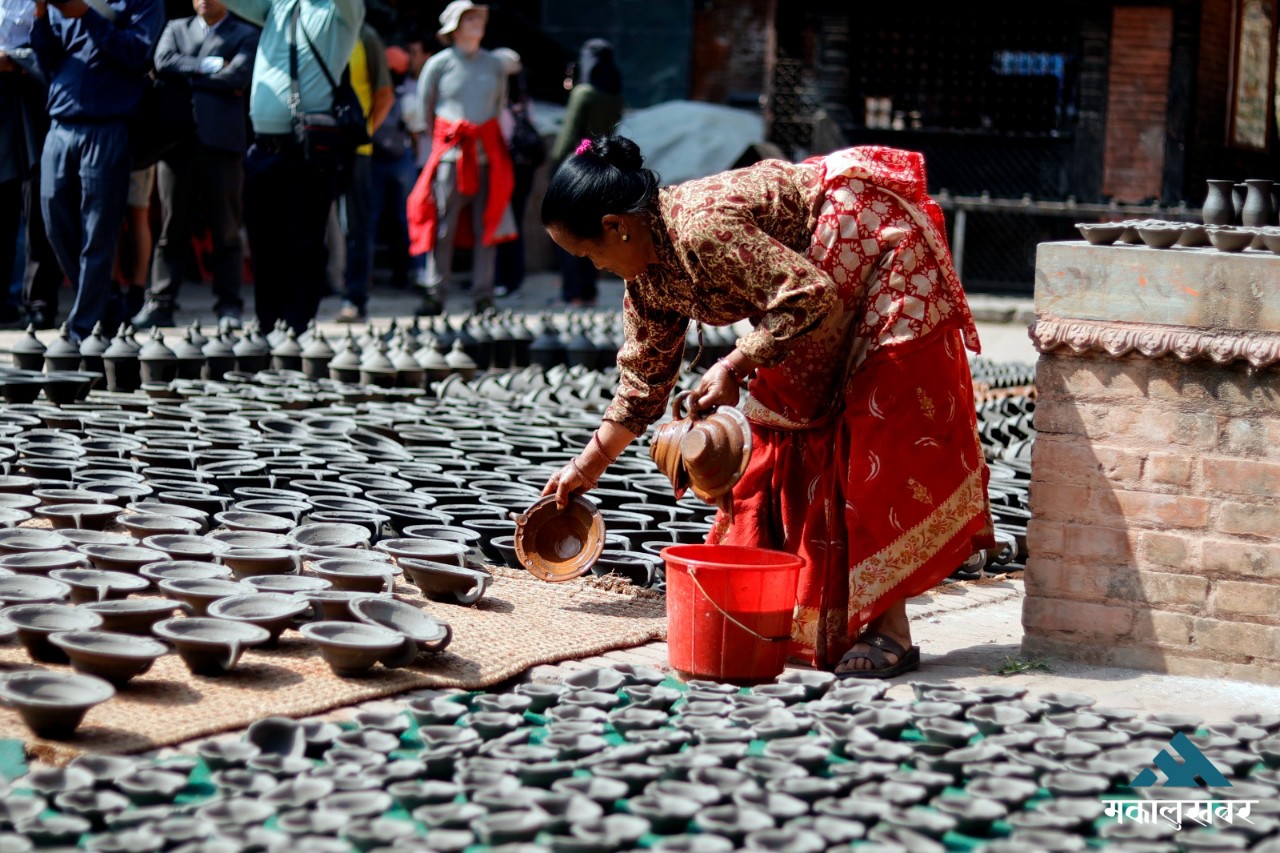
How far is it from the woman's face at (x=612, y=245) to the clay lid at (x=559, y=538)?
0.76 m

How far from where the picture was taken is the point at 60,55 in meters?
7.88

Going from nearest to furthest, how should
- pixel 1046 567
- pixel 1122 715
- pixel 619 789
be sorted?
pixel 619 789, pixel 1122 715, pixel 1046 567

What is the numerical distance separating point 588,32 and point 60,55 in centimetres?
1023

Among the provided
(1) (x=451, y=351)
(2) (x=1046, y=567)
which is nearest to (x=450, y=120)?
(1) (x=451, y=351)

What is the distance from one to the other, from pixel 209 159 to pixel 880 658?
644cm

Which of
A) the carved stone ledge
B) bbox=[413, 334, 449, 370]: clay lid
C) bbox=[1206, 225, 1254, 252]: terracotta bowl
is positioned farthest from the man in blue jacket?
bbox=[1206, 225, 1254, 252]: terracotta bowl

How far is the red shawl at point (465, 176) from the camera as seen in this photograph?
10391 millimetres

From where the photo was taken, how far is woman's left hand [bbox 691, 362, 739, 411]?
11.9 feet

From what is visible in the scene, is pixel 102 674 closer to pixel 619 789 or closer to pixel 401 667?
pixel 401 667

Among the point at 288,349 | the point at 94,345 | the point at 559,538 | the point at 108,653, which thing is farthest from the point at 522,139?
the point at 108,653

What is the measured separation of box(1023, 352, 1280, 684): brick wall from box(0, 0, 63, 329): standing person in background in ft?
20.4

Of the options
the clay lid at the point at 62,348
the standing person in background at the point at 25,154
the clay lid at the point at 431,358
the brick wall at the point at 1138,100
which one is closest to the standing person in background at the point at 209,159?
the standing person in background at the point at 25,154

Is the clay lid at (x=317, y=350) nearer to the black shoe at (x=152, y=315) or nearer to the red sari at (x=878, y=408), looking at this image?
the black shoe at (x=152, y=315)

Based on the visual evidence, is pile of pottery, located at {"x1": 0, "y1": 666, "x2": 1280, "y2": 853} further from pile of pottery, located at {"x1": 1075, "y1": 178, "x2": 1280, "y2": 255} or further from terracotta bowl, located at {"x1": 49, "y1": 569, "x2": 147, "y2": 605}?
pile of pottery, located at {"x1": 1075, "y1": 178, "x2": 1280, "y2": 255}
